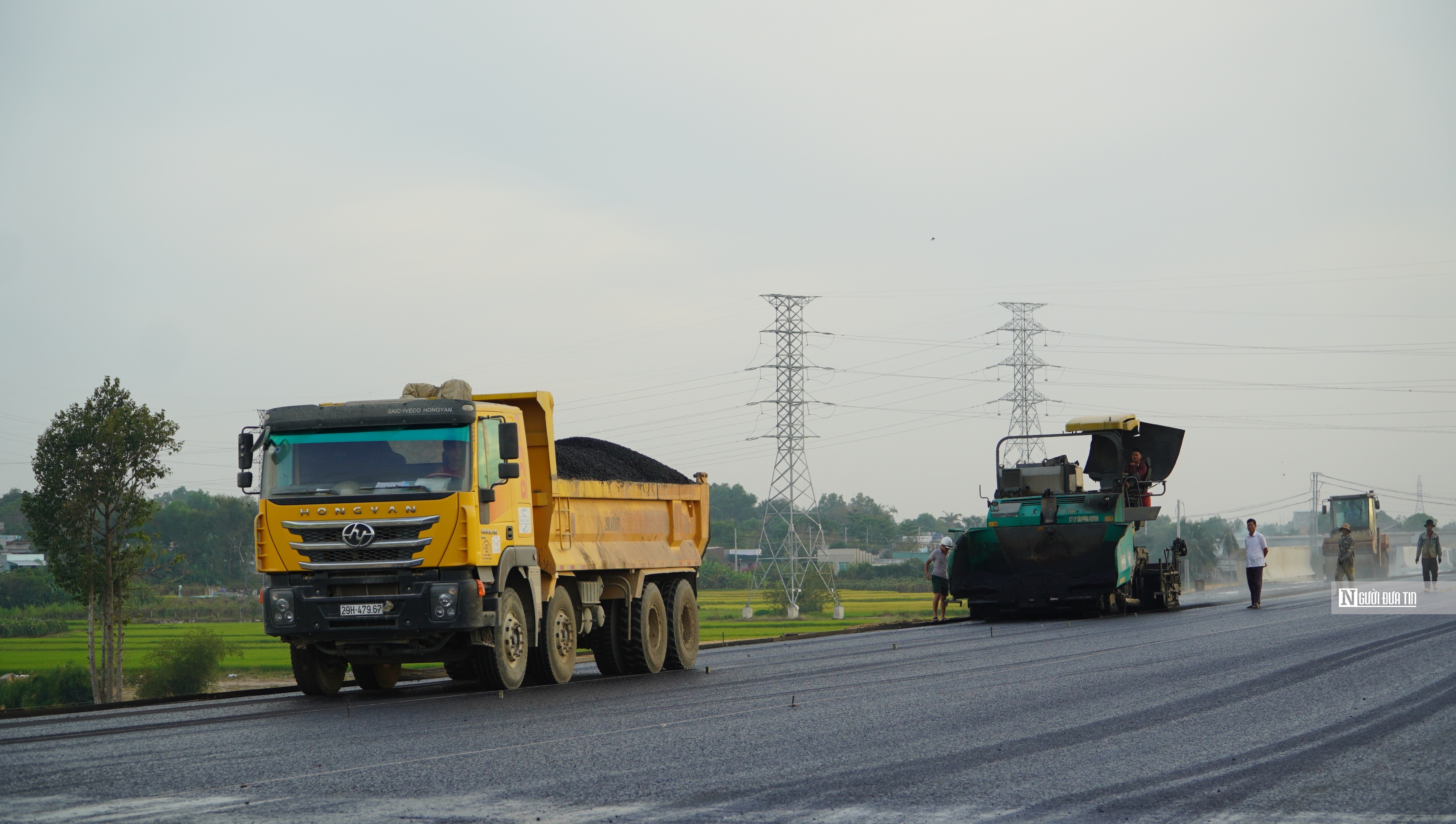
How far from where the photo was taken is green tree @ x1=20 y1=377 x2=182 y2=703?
44.1 metres

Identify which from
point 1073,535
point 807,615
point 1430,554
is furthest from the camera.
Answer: point 807,615

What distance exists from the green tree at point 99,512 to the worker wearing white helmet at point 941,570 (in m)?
29.2

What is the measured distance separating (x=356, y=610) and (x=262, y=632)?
5615cm

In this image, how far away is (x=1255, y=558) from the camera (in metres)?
24.8

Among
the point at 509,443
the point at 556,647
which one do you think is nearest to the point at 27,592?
the point at 556,647

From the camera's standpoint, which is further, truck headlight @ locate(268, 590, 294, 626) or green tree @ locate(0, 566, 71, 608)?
green tree @ locate(0, 566, 71, 608)

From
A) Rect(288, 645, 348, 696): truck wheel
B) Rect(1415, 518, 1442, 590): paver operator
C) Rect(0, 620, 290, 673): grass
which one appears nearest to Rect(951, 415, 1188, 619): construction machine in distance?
Rect(1415, 518, 1442, 590): paver operator

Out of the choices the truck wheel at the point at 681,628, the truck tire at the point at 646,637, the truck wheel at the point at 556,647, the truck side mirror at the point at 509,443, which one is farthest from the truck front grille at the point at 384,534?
the truck wheel at the point at 681,628

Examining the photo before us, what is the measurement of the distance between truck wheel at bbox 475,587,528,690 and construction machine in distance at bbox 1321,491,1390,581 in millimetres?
39505

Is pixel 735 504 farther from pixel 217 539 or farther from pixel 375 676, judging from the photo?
pixel 375 676

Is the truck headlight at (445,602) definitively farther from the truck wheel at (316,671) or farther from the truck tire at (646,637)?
the truck tire at (646,637)

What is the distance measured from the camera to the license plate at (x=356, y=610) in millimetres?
12141

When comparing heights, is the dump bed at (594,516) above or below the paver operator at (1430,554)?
above

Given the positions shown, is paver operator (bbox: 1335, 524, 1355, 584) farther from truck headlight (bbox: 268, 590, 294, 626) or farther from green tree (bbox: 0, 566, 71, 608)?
green tree (bbox: 0, 566, 71, 608)
